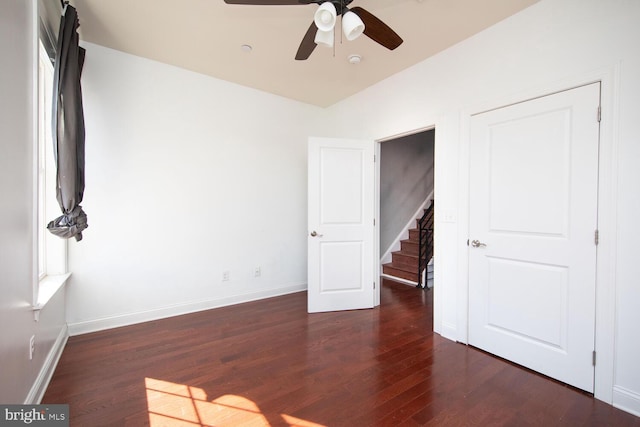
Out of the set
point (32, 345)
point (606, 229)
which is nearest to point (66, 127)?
point (32, 345)

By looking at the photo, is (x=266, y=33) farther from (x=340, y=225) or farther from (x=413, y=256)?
(x=413, y=256)

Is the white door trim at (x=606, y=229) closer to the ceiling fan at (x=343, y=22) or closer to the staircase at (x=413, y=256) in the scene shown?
the ceiling fan at (x=343, y=22)

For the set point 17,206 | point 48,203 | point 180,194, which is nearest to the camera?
point 17,206

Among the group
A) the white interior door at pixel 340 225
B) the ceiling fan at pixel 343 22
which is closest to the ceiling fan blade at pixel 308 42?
the ceiling fan at pixel 343 22

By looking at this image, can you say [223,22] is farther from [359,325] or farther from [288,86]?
[359,325]

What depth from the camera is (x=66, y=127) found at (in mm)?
1990

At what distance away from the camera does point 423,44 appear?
2.62m

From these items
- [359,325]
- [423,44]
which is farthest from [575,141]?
[359,325]

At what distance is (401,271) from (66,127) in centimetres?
455

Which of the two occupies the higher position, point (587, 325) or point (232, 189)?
point (232, 189)

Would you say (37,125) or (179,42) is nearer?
(37,125)

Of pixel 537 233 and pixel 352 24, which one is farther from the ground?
pixel 352 24

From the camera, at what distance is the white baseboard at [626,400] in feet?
5.41

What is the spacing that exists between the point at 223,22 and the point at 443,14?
186 cm
